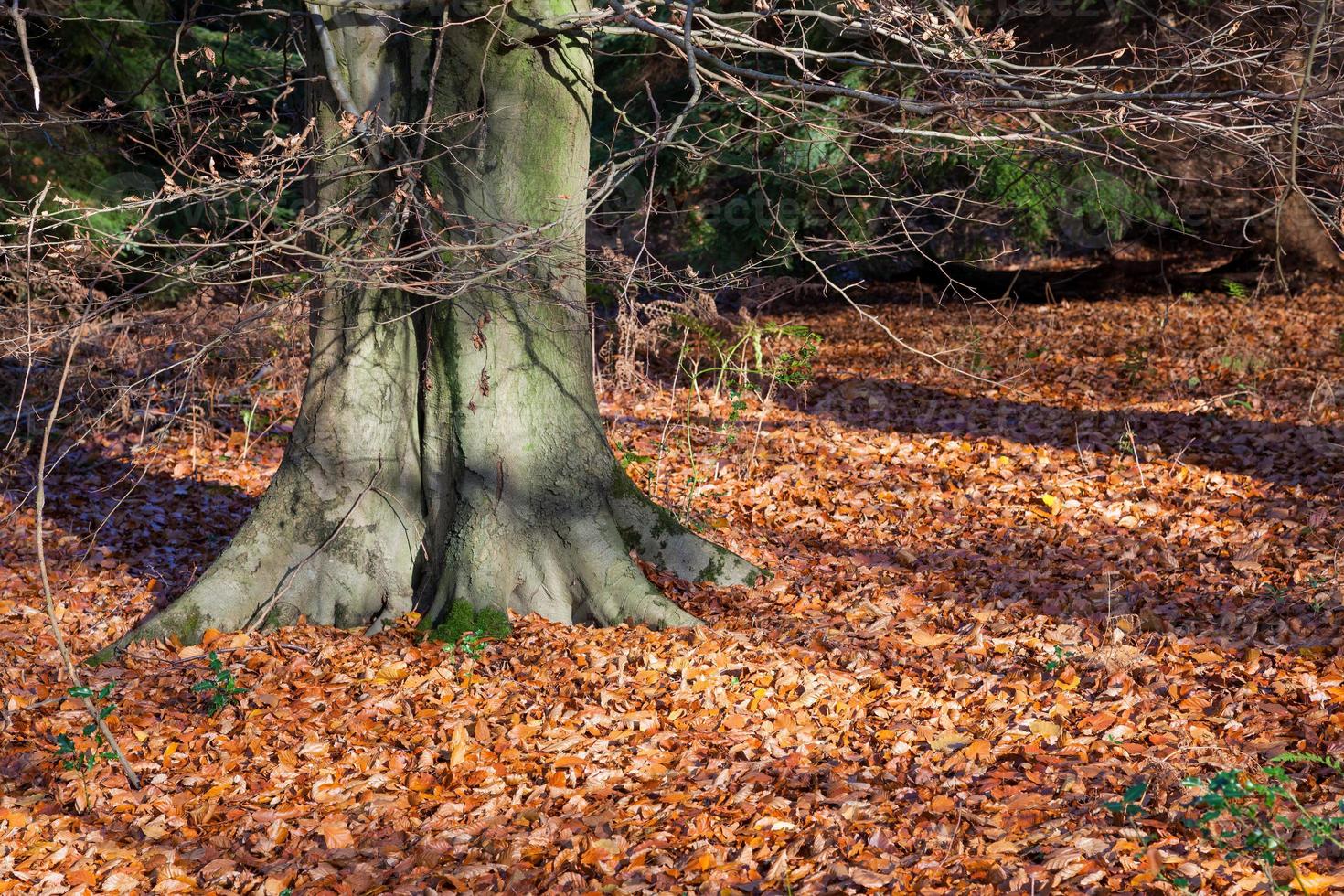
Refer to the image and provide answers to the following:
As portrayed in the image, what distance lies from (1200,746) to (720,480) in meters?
3.99

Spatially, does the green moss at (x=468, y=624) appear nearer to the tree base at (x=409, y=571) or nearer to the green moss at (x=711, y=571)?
the tree base at (x=409, y=571)

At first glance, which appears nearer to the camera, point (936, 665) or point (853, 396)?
point (936, 665)

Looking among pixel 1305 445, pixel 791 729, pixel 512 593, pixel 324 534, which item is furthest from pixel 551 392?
pixel 1305 445

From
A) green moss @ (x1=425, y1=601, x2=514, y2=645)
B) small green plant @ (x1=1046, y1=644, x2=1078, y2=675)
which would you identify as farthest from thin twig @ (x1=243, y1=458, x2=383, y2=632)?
small green plant @ (x1=1046, y1=644, x2=1078, y2=675)

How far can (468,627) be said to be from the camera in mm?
4898

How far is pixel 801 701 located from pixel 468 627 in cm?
168

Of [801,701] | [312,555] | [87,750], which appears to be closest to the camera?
[87,750]

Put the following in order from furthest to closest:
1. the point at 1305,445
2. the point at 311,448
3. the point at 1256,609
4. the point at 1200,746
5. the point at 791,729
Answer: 1. the point at 1305,445
2. the point at 311,448
3. the point at 1256,609
4. the point at 791,729
5. the point at 1200,746

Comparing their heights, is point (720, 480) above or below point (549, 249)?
below

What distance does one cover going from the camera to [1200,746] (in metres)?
3.61

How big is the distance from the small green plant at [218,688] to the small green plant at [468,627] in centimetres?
89

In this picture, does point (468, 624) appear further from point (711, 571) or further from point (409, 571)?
point (711, 571)

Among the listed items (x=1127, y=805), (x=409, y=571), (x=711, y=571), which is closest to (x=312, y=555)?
(x=409, y=571)

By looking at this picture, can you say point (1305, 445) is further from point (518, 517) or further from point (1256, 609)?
point (518, 517)
